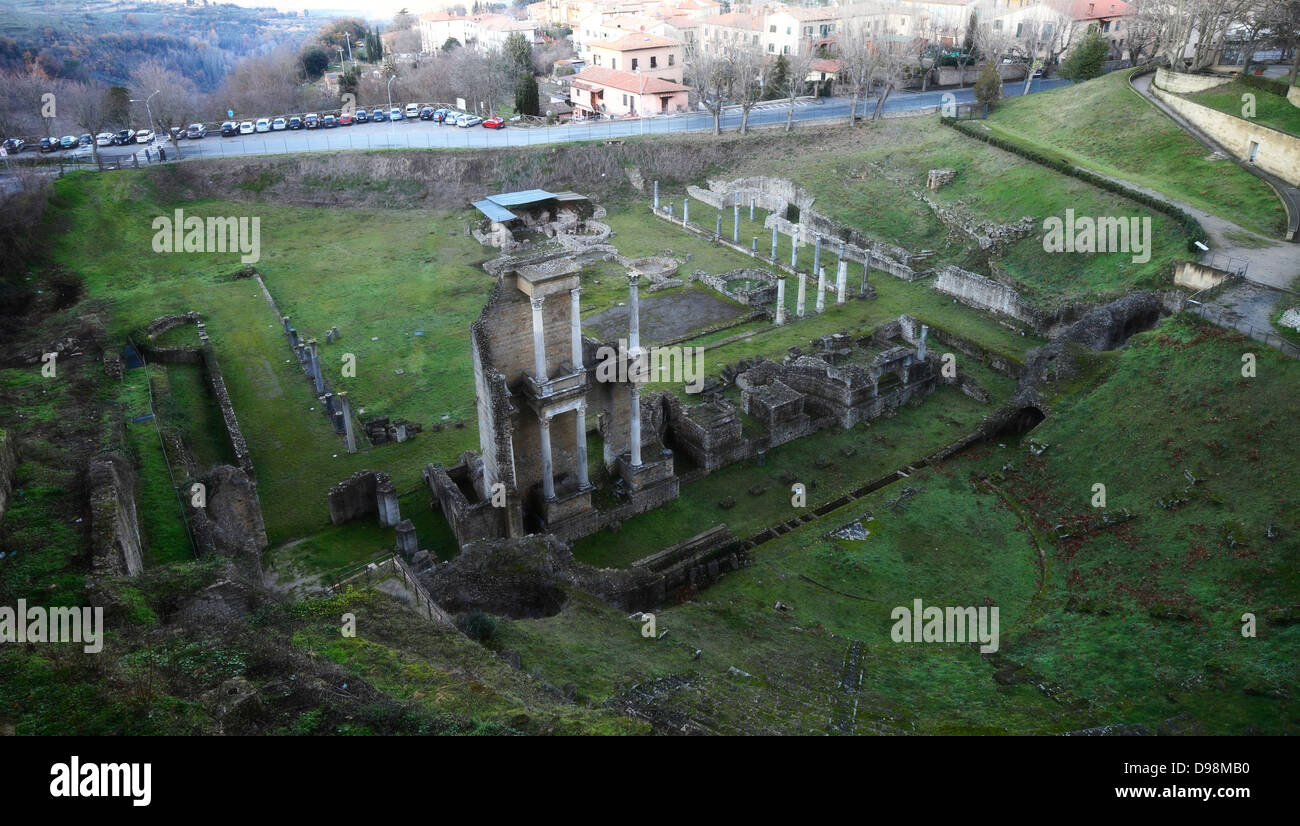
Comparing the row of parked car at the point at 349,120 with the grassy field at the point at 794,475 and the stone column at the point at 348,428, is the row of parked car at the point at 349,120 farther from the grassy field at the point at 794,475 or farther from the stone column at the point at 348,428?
the grassy field at the point at 794,475

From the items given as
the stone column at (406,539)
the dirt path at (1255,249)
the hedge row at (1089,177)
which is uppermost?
the hedge row at (1089,177)

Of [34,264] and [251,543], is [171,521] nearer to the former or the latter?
[251,543]

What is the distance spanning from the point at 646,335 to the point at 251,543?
20.7 metres

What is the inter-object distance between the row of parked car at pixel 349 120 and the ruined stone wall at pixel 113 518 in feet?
162

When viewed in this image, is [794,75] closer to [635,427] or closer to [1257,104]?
[1257,104]

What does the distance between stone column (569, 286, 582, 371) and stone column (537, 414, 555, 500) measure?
1831mm

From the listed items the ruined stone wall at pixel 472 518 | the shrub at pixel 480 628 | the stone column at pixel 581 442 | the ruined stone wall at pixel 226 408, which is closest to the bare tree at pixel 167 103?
the ruined stone wall at pixel 226 408

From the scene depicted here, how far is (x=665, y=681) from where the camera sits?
16516mm

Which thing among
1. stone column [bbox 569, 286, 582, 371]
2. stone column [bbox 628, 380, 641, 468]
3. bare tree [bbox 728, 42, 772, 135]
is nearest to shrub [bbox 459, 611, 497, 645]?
stone column [bbox 569, 286, 582, 371]

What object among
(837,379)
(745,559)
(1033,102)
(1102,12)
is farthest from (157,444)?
(1102,12)

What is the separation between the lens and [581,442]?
82.2 ft

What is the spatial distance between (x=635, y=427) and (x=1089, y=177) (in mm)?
31142

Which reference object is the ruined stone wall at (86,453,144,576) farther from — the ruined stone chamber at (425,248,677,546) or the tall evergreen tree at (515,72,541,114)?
the tall evergreen tree at (515,72,541,114)

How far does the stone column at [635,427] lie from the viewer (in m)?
25.2
